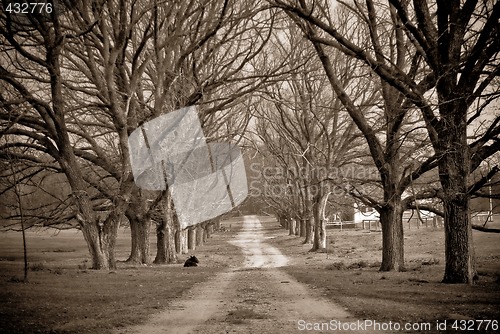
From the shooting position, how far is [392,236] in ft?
48.7

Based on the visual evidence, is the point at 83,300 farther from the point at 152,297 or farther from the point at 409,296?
the point at 409,296

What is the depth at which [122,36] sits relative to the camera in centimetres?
1462

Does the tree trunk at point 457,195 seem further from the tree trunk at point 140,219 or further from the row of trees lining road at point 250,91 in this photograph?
the tree trunk at point 140,219

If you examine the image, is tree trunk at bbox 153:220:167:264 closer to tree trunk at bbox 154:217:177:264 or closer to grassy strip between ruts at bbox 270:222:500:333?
tree trunk at bbox 154:217:177:264

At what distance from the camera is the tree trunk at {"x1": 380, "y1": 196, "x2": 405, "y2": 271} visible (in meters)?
14.7

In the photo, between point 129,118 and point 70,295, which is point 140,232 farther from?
point 70,295

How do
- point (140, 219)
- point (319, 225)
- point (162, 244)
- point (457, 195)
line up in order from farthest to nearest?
point (319, 225)
point (162, 244)
point (140, 219)
point (457, 195)

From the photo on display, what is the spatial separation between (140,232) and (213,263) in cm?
556

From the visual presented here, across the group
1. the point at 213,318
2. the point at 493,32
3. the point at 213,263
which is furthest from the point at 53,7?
the point at 213,263

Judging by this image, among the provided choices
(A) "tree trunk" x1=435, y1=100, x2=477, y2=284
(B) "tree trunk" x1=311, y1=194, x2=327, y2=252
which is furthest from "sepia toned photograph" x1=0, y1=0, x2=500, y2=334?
(B) "tree trunk" x1=311, y1=194, x2=327, y2=252

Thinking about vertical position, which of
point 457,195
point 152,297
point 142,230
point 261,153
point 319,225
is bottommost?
point 152,297

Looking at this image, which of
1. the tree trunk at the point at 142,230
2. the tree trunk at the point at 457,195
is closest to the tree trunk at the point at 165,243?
the tree trunk at the point at 142,230

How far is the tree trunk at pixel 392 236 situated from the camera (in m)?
14.7

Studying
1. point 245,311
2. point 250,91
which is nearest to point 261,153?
point 250,91
